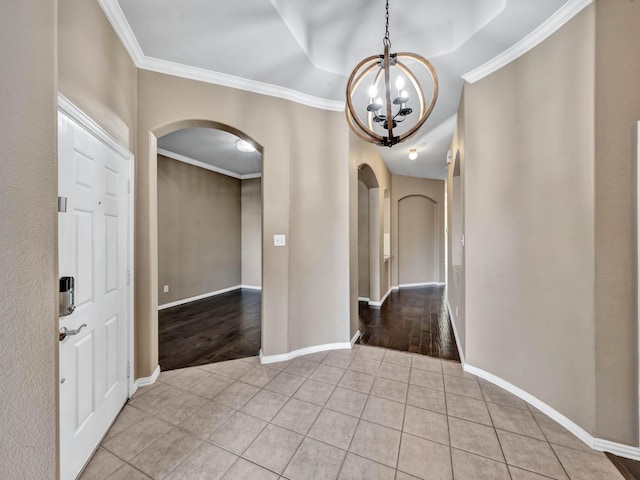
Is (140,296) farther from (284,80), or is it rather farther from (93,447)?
(284,80)

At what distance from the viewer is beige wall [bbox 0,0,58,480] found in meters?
0.79

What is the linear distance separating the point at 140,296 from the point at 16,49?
73.6 inches

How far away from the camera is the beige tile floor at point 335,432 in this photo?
1.48 meters

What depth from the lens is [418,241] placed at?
6.86m

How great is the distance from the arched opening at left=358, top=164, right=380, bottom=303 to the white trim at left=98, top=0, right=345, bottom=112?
6.43 ft

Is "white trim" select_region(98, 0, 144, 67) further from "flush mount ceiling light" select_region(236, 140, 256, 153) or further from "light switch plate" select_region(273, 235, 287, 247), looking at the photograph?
"flush mount ceiling light" select_region(236, 140, 256, 153)

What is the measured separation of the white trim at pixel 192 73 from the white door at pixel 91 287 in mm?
887

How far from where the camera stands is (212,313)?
450 cm

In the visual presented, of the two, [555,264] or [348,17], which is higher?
[348,17]

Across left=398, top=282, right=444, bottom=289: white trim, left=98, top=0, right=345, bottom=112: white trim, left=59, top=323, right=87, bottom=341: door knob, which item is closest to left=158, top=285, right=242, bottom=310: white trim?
left=59, top=323, right=87, bottom=341: door knob

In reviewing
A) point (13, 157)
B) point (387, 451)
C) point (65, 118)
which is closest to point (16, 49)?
point (13, 157)

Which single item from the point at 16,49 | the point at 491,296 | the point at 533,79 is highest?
the point at 533,79

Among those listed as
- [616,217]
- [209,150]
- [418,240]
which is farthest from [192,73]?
[418,240]

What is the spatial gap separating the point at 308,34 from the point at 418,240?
5608 mm
